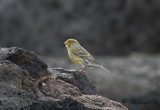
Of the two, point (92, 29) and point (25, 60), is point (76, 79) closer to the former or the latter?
point (25, 60)

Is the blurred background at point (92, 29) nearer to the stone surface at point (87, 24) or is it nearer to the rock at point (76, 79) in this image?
the stone surface at point (87, 24)

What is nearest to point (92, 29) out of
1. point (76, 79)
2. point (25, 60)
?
point (76, 79)

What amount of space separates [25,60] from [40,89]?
18.1 inches

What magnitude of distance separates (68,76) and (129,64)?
1410cm

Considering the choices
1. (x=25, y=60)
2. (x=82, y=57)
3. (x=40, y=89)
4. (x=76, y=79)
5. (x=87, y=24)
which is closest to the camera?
(x=40, y=89)

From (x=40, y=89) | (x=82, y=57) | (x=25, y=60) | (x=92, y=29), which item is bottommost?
(x=40, y=89)

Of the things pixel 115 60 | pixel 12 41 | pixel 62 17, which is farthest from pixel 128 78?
pixel 12 41

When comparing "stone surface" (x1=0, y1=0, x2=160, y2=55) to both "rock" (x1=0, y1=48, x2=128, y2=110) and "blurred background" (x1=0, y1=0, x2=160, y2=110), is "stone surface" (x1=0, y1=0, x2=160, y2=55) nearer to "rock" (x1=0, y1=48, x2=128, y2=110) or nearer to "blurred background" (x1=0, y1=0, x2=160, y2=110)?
"blurred background" (x1=0, y1=0, x2=160, y2=110)

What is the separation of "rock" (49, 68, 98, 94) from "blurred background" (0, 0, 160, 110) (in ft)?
42.4

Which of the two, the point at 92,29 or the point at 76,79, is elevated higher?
the point at 92,29

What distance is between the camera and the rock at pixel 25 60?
589 cm

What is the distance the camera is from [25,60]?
5.96m

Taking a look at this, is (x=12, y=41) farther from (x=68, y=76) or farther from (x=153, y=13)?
(x=68, y=76)

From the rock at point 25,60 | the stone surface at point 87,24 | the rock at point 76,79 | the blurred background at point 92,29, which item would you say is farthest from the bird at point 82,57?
the stone surface at point 87,24
